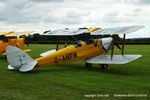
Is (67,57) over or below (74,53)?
below

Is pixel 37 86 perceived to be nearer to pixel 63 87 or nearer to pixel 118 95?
pixel 63 87

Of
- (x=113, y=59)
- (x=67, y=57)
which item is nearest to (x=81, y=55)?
(x=67, y=57)

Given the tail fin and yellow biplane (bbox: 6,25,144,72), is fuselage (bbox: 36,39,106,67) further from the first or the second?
the tail fin

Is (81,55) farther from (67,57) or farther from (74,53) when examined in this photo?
(67,57)

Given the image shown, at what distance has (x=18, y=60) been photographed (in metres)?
8.82

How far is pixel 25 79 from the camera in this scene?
7715mm

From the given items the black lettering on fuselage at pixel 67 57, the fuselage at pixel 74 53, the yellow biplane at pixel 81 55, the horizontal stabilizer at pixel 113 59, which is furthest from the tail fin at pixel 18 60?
the horizontal stabilizer at pixel 113 59

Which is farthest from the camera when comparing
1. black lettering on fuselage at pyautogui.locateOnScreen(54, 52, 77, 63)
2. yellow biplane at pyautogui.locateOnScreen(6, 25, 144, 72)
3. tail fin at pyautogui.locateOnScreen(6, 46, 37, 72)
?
black lettering on fuselage at pyautogui.locateOnScreen(54, 52, 77, 63)

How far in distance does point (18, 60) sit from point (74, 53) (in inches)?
116

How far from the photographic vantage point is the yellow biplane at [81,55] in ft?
29.0

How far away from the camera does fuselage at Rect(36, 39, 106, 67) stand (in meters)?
9.77

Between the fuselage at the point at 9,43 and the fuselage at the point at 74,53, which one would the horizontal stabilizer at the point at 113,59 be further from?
the fuselage at the point at 9,43

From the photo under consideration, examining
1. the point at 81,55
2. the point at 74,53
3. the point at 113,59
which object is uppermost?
the point at 74,53

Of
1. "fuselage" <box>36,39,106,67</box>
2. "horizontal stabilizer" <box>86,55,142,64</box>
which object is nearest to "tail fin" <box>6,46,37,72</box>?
"fuselage" <box>36,39,106,67</box>
